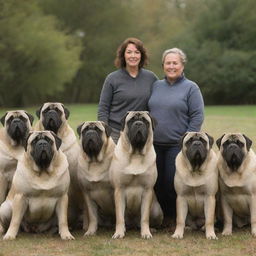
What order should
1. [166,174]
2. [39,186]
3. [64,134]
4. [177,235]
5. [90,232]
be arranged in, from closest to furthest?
[39,186] → [177,235] → [90,232] → [64,134] → [166,174]

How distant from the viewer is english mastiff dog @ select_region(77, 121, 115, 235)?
20.1ft

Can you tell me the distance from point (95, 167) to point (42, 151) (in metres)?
0.78

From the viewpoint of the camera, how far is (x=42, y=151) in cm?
574

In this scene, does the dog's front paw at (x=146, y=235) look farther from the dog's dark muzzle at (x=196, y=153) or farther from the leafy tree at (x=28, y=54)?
the leafy tree at (x=28, y=54)

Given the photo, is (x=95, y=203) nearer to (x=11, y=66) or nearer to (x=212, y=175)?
(x=212, y=175)

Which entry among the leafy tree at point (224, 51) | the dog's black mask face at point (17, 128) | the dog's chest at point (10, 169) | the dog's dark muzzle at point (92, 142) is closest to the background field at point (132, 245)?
the dog's chest at point (10, 169)

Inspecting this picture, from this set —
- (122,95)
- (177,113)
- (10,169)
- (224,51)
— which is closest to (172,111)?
(177,113)

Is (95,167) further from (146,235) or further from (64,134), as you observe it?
(146,235)

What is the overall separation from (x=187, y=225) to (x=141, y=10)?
144ft

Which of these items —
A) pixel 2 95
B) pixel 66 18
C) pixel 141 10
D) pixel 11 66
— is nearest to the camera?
pixel 11 66

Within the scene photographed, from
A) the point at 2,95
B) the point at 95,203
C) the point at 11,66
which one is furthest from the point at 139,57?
the point at 2,95

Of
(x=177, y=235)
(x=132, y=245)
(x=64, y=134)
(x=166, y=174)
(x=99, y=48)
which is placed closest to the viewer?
(x=132, y=245)

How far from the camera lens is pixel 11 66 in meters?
33.8

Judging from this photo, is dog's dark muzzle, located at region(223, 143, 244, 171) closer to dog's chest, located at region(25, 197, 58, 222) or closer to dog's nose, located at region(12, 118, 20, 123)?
dog's chest, located at region(25, 197, 58, 222)
